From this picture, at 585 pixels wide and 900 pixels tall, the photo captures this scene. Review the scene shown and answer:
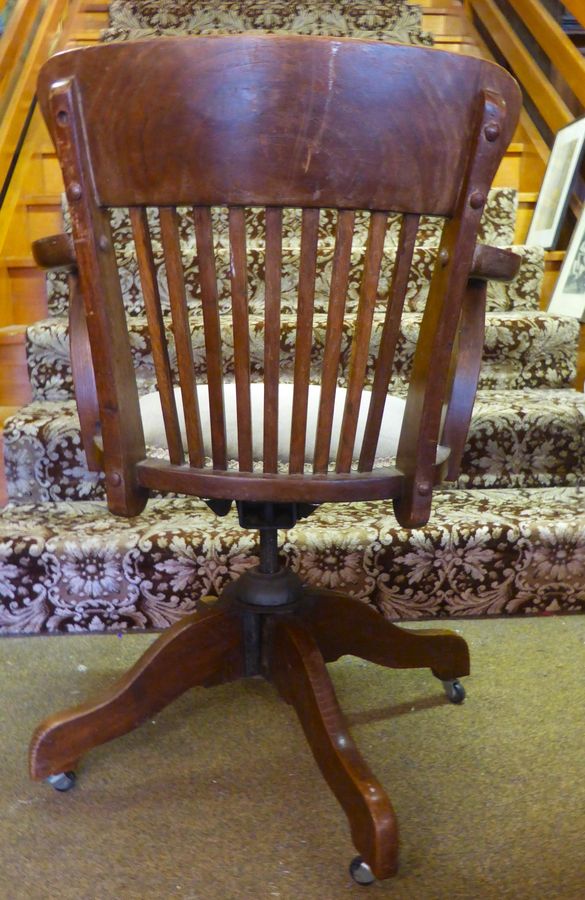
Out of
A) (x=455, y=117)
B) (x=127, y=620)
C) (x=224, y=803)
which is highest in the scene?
(x=455, y=117)

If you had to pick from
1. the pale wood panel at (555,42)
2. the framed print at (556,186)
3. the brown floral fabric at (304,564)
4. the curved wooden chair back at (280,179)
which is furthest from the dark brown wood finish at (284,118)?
the pale wood panel at (555,42)

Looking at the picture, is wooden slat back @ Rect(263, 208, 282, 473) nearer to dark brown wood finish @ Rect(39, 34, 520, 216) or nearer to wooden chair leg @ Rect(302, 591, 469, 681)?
dark brown wood finish @ Rect(39, 34, 520, 216)

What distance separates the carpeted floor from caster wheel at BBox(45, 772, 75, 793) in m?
0.01

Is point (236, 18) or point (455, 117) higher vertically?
point (455, 117)

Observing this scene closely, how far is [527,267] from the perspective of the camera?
2.01 m

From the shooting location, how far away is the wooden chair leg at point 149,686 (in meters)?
0.92

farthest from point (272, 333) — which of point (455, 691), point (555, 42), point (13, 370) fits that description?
point (555, 42)

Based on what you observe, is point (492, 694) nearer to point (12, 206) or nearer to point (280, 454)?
point (280, 454)

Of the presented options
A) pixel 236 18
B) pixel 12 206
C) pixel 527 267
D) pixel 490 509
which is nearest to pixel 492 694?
pixel 490 509

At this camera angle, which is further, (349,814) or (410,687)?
(410,687)

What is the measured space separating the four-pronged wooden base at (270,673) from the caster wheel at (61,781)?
1 cm

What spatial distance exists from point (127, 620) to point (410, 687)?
0.53 metres

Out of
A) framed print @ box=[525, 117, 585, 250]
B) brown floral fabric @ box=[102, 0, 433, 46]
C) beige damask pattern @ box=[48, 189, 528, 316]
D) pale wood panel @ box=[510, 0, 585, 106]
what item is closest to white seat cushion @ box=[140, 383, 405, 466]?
beige damask pattern @ box=[48, 189, 528, 316]

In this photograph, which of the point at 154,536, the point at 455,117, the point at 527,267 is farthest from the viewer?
the point at 527,267
